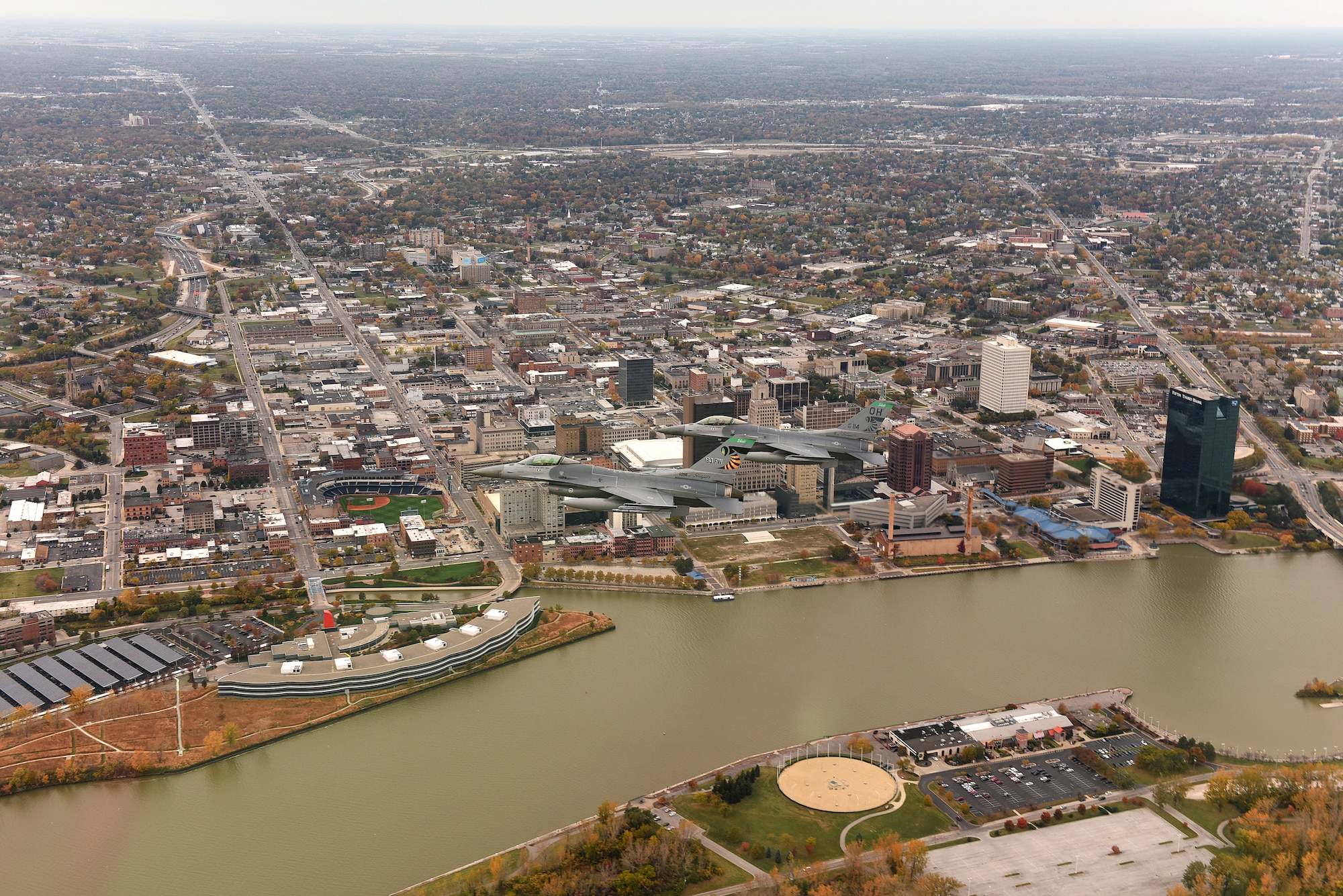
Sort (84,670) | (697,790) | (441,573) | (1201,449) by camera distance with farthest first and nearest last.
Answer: (1201,449) → (441,573) → (84,670) → (697,790)

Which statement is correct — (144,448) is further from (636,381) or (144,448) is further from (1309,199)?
(1309,199)

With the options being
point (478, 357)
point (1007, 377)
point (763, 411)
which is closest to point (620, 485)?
point (763, 411)

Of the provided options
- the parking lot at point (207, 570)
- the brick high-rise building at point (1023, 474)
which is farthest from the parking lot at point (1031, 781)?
the parking lot at point (207, 570)

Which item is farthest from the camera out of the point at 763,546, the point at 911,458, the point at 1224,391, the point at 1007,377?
the point at 1224,391

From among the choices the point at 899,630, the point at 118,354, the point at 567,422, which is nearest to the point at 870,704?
the point at 899,630

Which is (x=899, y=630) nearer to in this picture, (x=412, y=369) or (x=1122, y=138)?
(x=412, y=369)

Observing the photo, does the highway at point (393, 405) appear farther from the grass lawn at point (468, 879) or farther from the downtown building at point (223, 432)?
the grass lawn at point (468, 879)

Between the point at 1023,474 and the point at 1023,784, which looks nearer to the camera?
the point at 1023,784
